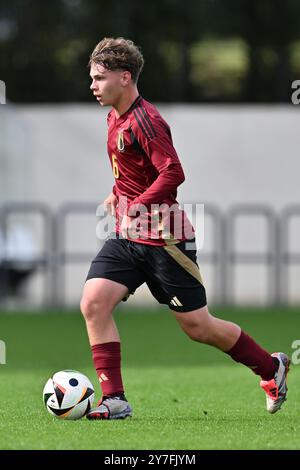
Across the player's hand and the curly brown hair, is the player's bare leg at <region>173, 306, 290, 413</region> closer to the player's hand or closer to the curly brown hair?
the player's hand

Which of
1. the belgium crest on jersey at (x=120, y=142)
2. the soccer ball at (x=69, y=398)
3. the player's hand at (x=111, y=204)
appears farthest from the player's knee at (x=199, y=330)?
the belgium crest on jersey at (x=120, y=142)

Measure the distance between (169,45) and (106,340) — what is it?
18017 mm

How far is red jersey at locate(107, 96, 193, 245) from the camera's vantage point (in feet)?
24.6

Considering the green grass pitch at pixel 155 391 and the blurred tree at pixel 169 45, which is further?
the blurred tree at pixel 169 45

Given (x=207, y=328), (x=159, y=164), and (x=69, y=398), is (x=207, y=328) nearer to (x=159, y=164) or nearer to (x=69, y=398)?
(x=69, y=398)

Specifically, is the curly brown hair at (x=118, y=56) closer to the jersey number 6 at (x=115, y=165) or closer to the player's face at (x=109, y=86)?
the player's face at (x=109, y=86)

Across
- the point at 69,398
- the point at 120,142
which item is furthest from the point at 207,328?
the point at 120,142

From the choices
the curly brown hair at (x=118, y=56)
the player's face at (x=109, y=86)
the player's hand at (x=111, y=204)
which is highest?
the curly brown hair at (x=118, y=56)

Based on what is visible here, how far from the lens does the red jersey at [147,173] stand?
7.50m

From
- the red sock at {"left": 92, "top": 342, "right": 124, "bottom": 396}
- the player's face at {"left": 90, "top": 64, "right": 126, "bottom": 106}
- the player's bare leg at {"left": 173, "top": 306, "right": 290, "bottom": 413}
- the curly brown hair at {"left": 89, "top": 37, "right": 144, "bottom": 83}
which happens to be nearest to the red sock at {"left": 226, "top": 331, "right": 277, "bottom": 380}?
the player's bare leg at {"left": 173, "top": 306, "right": 290, "bottom": 413}

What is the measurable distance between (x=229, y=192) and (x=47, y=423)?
1780cm

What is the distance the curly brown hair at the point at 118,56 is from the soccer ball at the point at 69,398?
185 cm

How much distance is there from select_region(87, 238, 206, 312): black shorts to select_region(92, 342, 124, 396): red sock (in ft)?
1.19

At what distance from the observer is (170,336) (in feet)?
53.3
